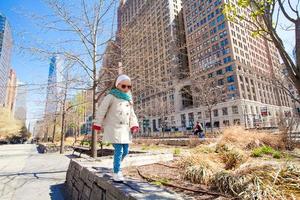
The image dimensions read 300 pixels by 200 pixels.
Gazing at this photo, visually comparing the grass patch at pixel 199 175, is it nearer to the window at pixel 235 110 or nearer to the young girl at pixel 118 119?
the young girl at pixel 118 119

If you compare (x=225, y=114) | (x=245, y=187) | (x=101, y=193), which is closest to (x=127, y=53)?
(x=101, y=193)

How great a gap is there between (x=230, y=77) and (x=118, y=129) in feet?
177

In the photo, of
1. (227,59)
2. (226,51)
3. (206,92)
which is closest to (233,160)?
(206,92)

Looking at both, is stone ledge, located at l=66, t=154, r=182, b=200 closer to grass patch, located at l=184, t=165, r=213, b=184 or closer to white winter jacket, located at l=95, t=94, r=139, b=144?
white winter jacket, located at l=95, t=94, r=139, b=144

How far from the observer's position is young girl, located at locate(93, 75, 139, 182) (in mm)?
3373

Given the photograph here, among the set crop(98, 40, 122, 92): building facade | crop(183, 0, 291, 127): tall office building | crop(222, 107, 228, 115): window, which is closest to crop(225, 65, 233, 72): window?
crop(183, 0, 291, 127): tall office building

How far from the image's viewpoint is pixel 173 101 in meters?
65.6

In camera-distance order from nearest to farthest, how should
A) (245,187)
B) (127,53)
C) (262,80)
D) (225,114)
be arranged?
(245,187) < (127,53) < (225,114) < (262,80)

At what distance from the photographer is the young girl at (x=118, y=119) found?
3.37 m

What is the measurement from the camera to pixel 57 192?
15.6 ft

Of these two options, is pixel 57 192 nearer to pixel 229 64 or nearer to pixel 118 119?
pixel 118 119

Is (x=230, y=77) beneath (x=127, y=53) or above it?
above

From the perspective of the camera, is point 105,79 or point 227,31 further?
point 227,31

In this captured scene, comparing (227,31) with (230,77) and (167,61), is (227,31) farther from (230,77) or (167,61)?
(167,61)
